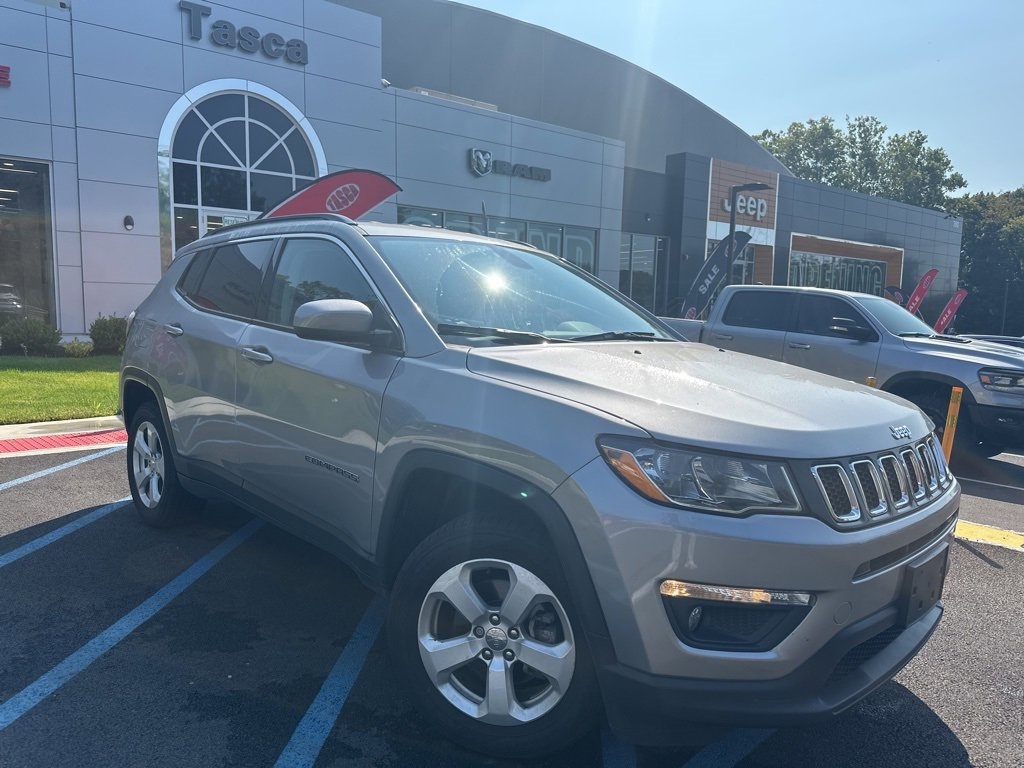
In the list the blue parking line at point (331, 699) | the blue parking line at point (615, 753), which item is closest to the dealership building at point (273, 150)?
the blue parking line at point (331, 699)

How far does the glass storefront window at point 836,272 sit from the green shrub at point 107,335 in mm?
27177

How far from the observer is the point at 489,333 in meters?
3.12

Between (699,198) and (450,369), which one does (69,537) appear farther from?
(699,198)

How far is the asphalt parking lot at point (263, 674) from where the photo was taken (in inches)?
107

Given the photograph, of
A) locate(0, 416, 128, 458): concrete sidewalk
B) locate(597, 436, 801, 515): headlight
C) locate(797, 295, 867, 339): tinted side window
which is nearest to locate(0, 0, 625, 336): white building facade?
locate(0, 416, 128, 458): concrete sidewalk

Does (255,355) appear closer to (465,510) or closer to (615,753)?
(465,510)

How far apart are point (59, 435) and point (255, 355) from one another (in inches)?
211

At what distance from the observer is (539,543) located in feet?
8.04

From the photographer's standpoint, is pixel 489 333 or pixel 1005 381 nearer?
pixel 489 333

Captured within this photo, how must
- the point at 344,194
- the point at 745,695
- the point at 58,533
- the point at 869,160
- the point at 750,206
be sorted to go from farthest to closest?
the point at 869,160, the point at 750,206, the point at 344,194, the point at 58,533, the point at 745,695

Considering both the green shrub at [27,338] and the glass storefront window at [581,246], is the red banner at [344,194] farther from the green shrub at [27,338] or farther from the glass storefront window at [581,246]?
the glass storefront window at [581,246]

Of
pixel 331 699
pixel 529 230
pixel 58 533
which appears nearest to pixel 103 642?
pixel 331 699

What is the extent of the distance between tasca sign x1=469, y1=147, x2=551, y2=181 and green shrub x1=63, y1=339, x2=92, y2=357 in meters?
11.7

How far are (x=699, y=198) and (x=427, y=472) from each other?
27.7 meters
